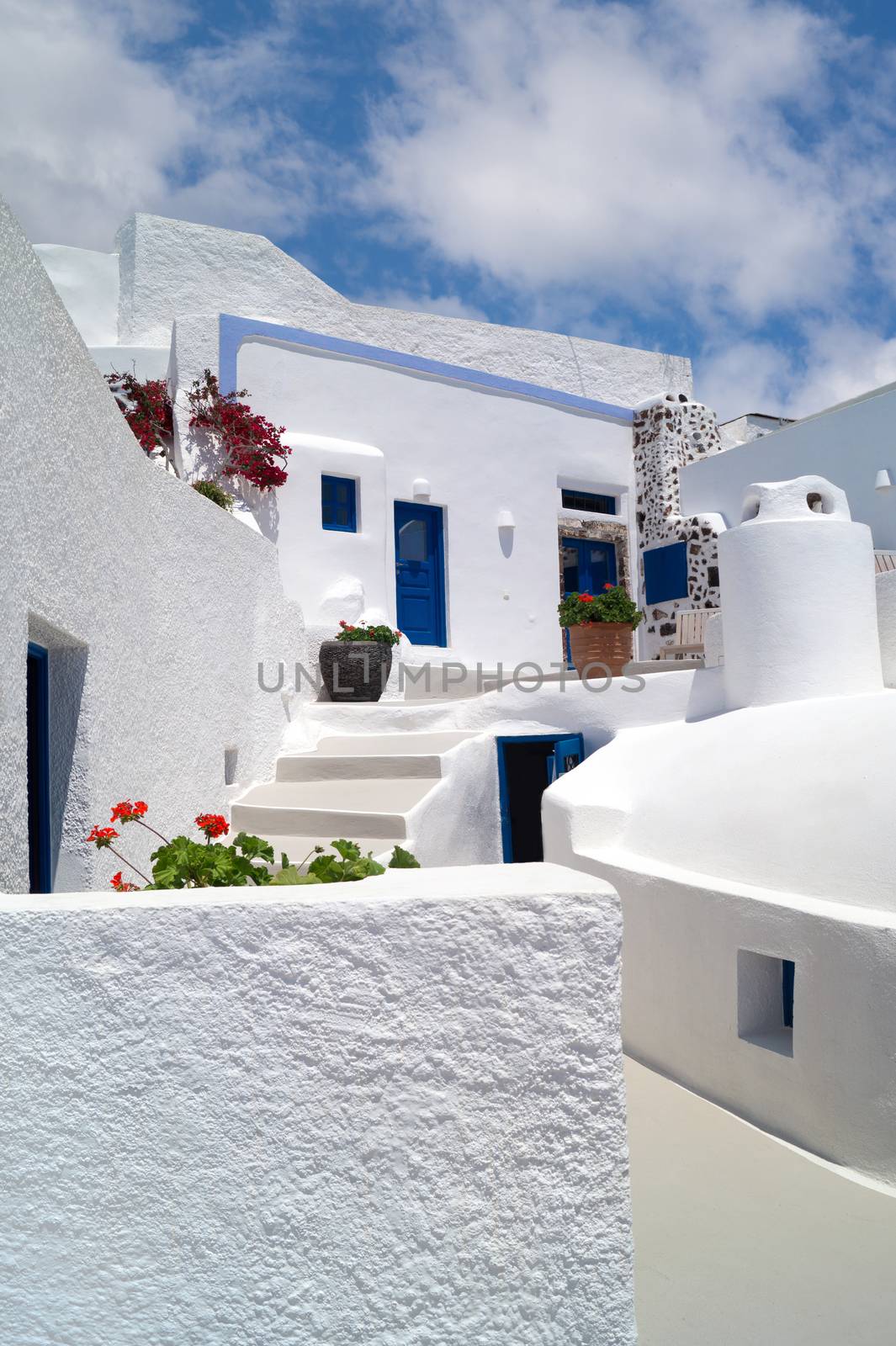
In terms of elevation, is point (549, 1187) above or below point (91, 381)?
below

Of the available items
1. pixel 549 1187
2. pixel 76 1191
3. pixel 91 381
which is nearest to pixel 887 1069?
pixel 549 1187

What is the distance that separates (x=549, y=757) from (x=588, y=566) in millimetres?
5621

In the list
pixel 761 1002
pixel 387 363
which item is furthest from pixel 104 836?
pixel 387 363

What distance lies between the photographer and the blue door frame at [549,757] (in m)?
8.94

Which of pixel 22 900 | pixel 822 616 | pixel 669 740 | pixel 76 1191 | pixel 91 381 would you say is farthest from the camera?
pixel 669 740

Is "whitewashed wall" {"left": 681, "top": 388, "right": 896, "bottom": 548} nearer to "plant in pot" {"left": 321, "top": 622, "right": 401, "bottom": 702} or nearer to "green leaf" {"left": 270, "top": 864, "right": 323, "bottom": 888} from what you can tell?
"plant in pot" {"left": 321, "top": 622, "right": 401, "bottom": 702}

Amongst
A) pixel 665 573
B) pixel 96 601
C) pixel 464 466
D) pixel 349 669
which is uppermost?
pixel 464 466

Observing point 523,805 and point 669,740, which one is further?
point 523,805

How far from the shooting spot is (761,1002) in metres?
5.34

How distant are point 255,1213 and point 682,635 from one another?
9.29 meters

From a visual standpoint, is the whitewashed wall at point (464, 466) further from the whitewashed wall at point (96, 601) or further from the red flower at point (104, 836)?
the red flower at point (104, 836)

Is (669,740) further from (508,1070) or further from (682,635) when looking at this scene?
(508,1070)

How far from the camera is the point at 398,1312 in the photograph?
235 cm

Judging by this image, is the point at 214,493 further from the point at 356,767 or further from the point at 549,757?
the point at 549,757
